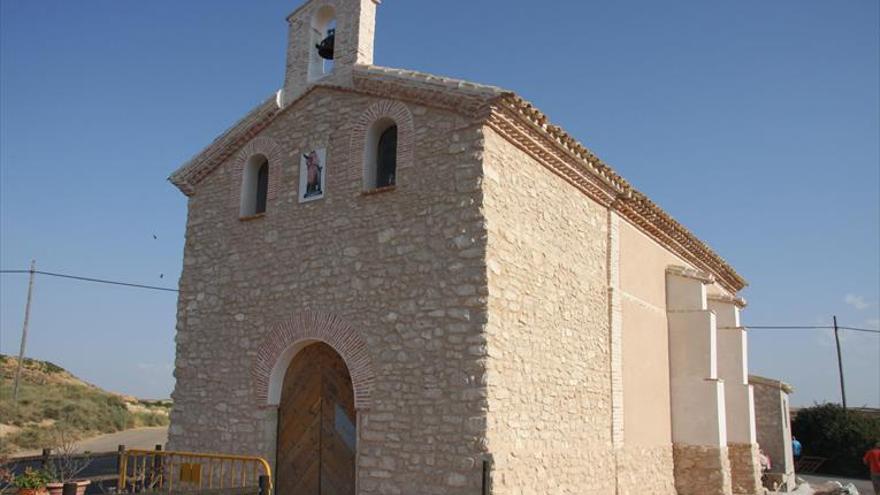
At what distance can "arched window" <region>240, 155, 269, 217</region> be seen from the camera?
35.9ft

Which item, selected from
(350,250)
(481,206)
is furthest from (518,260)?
(350,250)

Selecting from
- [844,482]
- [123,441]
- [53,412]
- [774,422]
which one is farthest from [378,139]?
[53,412]

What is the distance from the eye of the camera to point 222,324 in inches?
417

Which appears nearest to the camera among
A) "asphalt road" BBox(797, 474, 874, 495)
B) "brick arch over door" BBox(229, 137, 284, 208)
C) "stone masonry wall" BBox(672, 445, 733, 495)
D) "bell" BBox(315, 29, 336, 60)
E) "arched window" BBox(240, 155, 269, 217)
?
"brick arch over door" BBox(229, 137, 284, 208)

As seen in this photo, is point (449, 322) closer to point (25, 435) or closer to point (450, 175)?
point (450, 175)

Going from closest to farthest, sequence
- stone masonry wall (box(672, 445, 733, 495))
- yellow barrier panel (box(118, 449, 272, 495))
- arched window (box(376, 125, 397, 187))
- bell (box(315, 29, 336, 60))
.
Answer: yellow barrier panel (box(118, 449, 272, 495)) → arched window (box(376, 125, 397, 187)) → bell (box(315, 29, 336, 60)) → stone masonry wall (box(672, 445, 733, 495))

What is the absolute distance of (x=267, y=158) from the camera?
1080cm

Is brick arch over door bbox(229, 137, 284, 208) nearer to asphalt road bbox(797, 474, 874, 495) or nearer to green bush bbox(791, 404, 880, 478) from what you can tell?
asphalt road bbox(797, 474, 874, 495)

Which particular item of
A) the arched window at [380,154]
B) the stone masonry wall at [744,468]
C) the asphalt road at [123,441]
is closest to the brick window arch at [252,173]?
the arched window at [380,154]

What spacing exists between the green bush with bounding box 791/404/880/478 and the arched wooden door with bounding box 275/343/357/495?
21086 millimetres

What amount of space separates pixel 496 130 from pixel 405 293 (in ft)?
7.43

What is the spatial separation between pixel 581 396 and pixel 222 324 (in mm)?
5275

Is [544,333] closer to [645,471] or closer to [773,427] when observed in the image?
[645,471]

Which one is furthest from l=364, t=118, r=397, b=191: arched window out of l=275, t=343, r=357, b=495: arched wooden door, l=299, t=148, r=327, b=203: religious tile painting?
l=275, t=343, r=357, b=495: arched wooden door
